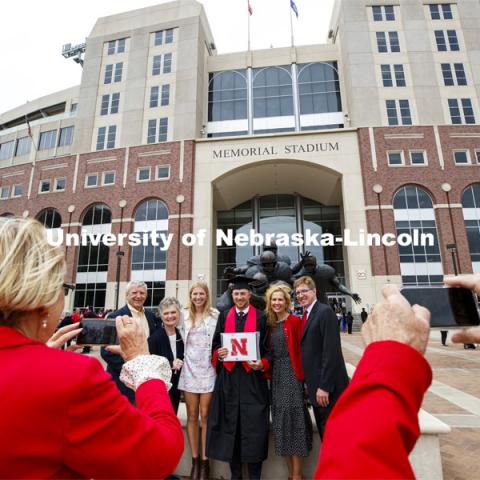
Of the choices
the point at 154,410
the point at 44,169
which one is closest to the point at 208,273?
the point at 44,169

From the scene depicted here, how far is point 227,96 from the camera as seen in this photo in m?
35.3

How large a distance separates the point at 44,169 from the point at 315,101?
95.9ft

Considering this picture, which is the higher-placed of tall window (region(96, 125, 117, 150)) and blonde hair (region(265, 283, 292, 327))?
tall window (region(96, 125, 117, 150))

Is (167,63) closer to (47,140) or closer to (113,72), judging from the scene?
(113,72)

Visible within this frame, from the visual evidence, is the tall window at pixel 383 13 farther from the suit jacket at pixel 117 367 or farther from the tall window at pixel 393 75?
the suit jacket at pixel 117 367

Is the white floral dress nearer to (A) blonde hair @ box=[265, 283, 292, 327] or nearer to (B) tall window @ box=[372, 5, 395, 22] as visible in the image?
(A) blonde hair @ box=[265, 283, 292, 327]

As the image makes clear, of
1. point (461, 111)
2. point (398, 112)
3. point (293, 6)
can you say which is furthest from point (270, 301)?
point (293, 6)

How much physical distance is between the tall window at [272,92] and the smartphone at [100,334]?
35085 millimetres

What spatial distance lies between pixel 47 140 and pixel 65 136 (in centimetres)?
289

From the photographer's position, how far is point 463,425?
16.2 ft

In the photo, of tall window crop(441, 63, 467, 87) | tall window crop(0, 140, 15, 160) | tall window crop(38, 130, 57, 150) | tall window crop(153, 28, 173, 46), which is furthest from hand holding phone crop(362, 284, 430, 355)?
tall window crop(0, 140, 15, 160)

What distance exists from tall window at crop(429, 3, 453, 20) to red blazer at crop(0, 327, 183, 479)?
1689 inches

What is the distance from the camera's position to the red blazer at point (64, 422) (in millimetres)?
823

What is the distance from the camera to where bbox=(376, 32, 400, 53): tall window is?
31516 millimetres
